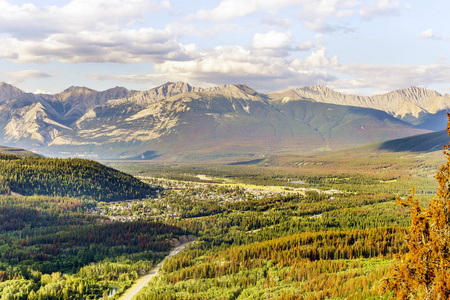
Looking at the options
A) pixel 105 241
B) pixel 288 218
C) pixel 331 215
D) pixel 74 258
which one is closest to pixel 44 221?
pixel 105 241

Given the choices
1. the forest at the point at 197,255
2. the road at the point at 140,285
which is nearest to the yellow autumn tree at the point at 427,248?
the forest at the point at 197,255

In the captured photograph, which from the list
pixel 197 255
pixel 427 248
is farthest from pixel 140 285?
pixel 427 248

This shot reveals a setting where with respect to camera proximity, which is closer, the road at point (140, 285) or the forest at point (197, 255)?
the forest at point (197, 255)

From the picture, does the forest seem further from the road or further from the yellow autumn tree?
the yellow autumn tree

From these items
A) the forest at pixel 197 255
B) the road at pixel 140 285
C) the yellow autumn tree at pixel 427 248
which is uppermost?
the yellow autumn tree at pixel 427 248

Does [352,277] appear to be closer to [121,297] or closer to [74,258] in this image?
[121,297]

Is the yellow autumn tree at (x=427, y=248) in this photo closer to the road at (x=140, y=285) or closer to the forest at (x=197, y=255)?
the forest at (x=197, y=255)

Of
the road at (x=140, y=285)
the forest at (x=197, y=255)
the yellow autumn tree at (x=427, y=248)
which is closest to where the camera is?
the yellow autumn tree at (x=427, y=248)

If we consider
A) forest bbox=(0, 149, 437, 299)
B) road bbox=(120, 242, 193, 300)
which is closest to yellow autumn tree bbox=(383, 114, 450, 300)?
forest bbox=(0, 149, 437, 299)

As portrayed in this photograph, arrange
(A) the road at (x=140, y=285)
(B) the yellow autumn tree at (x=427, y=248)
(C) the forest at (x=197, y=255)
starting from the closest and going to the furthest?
1. (B) the yellow autumn tree at (x=427, y=248)
2. (C) the forest at (x=197, y=255)
3. (A) the road at (x=140, y=285)

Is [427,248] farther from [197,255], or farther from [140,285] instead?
[197,255]
